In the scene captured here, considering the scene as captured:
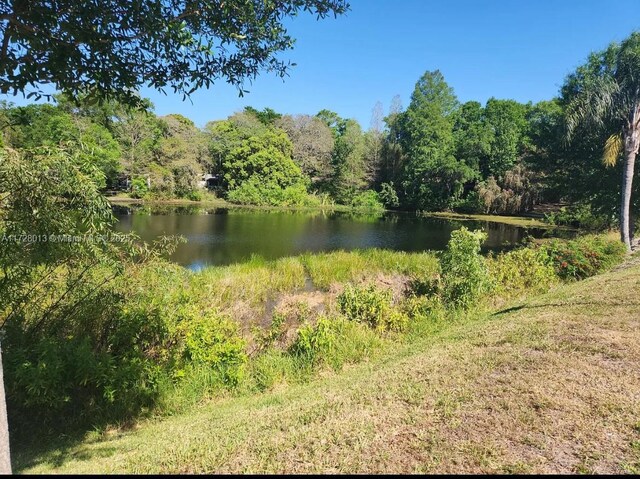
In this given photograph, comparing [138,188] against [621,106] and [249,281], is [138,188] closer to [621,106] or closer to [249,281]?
[249,281]

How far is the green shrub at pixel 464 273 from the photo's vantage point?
8291 mm

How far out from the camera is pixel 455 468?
2.31 m

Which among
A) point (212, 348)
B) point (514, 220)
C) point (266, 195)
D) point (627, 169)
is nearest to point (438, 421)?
point (212, 348)

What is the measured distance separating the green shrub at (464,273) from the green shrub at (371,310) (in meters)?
1.68

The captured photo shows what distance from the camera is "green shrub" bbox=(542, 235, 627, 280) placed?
34.4 ft

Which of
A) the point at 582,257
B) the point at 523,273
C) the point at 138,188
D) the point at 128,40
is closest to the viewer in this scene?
the point at 128,40

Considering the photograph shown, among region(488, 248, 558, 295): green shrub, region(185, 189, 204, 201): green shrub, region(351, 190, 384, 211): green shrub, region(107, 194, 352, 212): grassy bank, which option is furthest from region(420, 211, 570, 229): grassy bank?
region(185, 189, 204, 201): green shrub

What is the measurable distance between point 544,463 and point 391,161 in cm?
4736

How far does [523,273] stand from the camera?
1001 centimetres

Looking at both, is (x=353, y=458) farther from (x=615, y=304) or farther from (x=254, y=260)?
(x=254, y=260)

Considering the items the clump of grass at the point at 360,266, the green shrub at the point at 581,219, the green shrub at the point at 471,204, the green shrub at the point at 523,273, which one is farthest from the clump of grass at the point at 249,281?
the green shrub at the point at 471,204

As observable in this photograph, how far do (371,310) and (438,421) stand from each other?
4493 millimetres

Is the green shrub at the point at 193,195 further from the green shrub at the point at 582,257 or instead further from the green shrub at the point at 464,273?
the green shrub at the point at 464,273

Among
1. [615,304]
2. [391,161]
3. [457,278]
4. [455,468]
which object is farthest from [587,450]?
[391,161]
